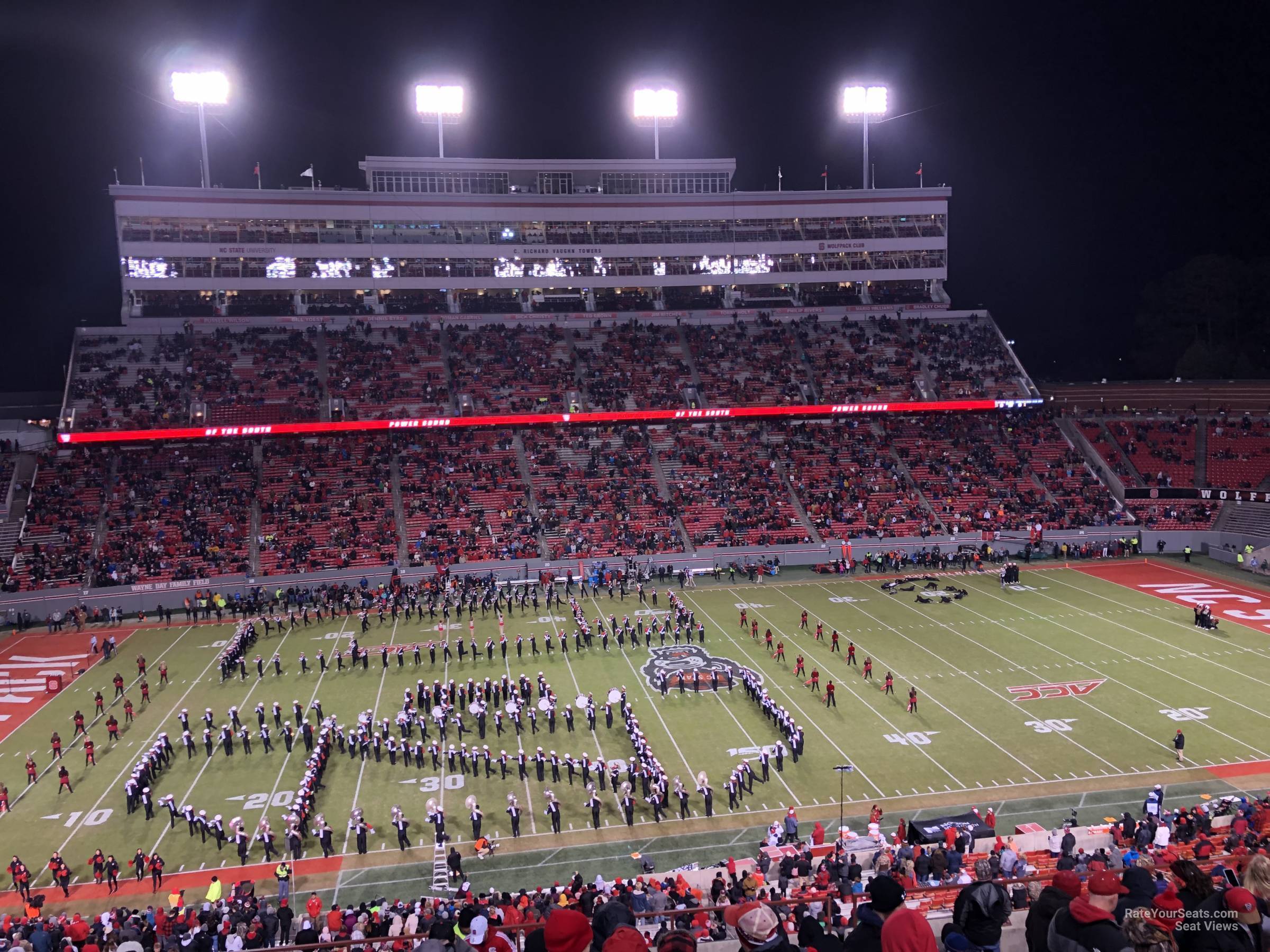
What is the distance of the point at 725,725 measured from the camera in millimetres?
19922

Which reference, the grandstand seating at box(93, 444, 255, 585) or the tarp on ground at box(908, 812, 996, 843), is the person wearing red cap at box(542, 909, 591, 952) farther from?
the grandstand seating at box(93, 444, 255, 585)

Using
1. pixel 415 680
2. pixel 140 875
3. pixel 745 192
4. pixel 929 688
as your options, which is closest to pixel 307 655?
pixel 415 680

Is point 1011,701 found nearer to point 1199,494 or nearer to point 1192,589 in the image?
point 1192,589

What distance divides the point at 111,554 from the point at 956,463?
3598 centimetres

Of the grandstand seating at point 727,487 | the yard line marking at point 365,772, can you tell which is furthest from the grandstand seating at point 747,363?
the yard line marking at point 365,772

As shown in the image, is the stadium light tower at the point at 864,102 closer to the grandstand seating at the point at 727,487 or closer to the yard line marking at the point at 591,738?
the grandstand seating at the point at 727,487

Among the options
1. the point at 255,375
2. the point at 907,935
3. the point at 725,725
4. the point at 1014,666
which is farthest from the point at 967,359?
the point at 907,935

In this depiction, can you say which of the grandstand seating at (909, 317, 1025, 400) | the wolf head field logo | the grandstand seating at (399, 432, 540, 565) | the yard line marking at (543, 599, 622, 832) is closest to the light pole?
the yard line marking at (543, 599, 622, 832)

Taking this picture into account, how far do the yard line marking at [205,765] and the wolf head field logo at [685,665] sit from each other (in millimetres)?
9911

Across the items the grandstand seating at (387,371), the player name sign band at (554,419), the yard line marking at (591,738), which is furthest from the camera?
the grandstand seating at (387,371)

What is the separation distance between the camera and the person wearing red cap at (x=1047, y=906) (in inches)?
171

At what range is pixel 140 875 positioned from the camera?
14.1 m

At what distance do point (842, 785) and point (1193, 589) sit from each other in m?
21.6

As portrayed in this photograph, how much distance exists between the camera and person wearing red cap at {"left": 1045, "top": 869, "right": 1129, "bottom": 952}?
385 cm
